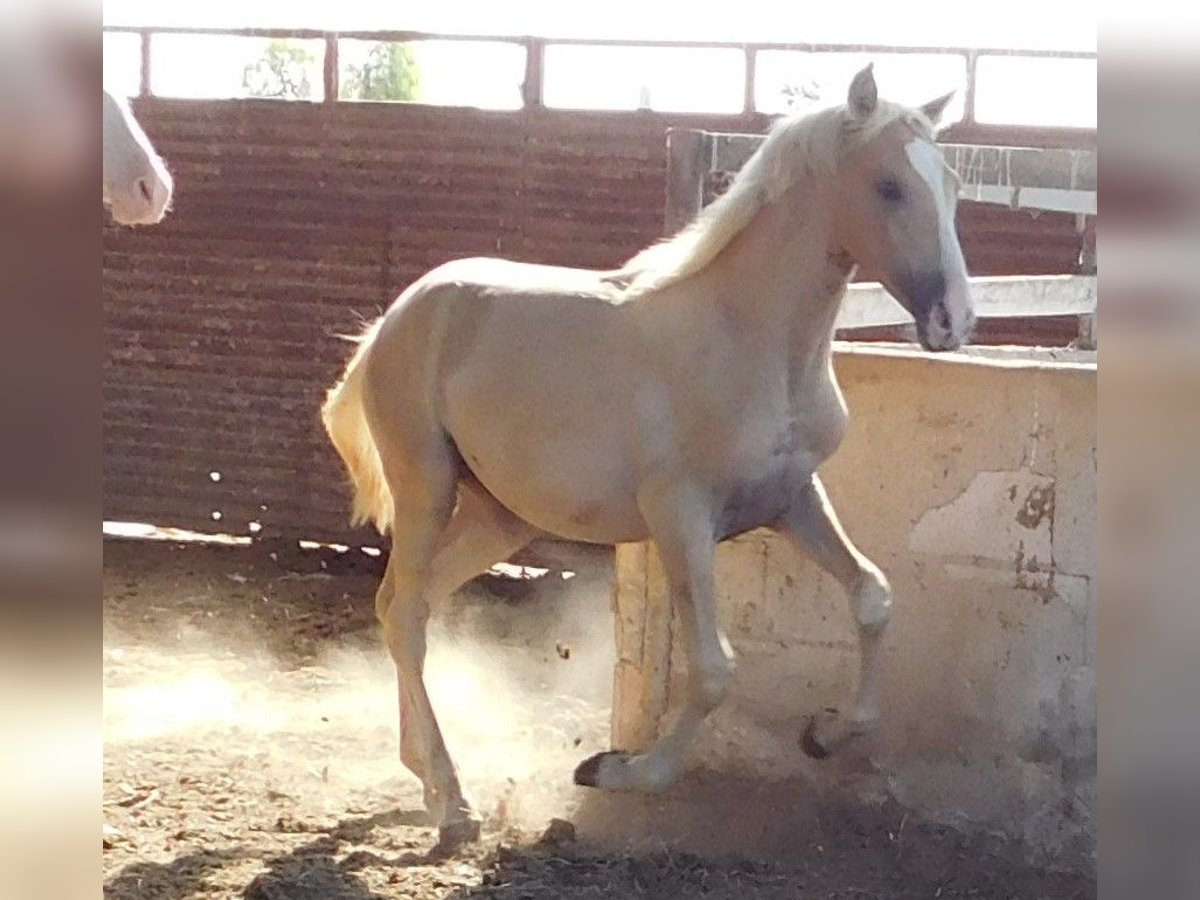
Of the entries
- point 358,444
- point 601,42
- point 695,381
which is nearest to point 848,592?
point 695,381

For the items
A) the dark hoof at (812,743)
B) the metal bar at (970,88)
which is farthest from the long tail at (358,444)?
the metal bar at (970,88)

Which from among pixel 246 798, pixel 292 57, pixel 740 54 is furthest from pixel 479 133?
pixel 246 798

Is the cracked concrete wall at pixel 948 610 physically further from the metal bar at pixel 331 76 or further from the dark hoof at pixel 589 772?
the metal bar at pixel 331 76

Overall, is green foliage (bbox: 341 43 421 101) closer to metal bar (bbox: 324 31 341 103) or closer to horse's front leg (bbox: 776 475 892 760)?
metal bar (bbox: 324 31 341 103)

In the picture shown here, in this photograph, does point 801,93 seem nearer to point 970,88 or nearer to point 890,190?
point 970,88

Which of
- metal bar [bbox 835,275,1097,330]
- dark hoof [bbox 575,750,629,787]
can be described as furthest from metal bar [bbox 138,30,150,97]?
dark hoof [bbox 575,750,629,787]

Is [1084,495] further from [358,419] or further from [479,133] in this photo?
[479,133]

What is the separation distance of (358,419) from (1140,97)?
1.92m

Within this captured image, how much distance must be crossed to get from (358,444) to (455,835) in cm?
83

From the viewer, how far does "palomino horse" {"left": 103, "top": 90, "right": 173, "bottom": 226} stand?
6.50 ft

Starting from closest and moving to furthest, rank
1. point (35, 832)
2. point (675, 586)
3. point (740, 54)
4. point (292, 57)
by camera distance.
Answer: point (35, 832) < point (675, 586) < point (740, 54) < point (292, 57)

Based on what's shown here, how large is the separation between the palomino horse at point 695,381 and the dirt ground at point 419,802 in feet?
0.70

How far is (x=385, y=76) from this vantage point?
486 cm

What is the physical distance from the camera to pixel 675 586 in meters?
2.39
